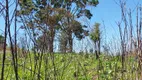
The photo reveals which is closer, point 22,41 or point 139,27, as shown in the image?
point 139,27

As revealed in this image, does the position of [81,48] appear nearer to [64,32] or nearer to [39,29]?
[64,32]

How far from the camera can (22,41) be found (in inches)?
163

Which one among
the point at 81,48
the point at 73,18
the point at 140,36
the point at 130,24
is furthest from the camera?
the point at 81,48

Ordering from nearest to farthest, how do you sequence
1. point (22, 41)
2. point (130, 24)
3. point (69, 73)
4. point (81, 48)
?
point (130, 24) < point (22, 41) < point (81, 48) < point (69, 73)

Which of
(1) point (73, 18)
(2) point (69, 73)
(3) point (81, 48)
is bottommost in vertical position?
(2) point (69, 73)

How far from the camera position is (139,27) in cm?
317

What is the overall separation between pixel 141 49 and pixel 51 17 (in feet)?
3.25

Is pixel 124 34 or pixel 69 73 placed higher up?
pixel 124 34

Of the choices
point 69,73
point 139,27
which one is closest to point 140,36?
point 139,27

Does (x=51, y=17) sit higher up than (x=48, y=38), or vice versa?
(x=51, y=17)

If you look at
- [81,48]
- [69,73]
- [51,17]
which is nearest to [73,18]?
[51,17]

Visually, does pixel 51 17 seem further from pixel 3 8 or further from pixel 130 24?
pixel 3 8

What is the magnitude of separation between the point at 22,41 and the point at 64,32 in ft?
2.10

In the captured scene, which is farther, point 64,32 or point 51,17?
point 64,32
